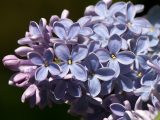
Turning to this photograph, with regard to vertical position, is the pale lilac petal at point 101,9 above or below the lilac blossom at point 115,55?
above

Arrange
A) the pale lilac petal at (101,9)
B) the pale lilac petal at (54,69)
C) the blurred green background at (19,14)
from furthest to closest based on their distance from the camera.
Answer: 1. the blurred green background at (19,14)
2. the pale lilac petal at (101,9)
3. the pale lilac petal at (54,69)

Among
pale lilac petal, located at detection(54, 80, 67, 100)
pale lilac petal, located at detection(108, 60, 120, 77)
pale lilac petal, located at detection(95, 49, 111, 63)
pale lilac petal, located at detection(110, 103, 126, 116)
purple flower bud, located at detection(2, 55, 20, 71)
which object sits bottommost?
pale lilac petal, located at detection(110, 103, 126, 116)

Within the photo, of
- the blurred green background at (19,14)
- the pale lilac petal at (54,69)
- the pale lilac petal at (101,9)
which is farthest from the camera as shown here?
the blurred green background at (19,14)

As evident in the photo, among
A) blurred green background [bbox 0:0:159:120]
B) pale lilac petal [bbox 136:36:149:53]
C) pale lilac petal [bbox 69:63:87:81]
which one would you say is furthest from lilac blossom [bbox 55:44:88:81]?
blurred green background [bbox 0:0:159:120]

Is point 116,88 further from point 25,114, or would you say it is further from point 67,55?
point 25,114

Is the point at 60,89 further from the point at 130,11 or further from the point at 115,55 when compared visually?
the point at 130,11

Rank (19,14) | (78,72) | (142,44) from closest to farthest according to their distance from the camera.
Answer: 1. (78,72)
2. (142,44)
3. (19,14)

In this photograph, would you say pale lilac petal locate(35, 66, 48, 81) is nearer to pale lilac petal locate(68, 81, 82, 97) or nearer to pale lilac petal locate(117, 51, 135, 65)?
pale lilac petal locate(68, 81, 82, 97)

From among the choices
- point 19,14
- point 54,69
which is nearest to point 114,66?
point 54,69

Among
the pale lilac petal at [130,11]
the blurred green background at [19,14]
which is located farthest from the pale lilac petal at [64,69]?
the blurred green background at [19,14]

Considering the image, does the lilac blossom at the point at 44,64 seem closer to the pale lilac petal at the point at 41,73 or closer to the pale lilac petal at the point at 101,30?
the pale lilac petal at the point at 41,73

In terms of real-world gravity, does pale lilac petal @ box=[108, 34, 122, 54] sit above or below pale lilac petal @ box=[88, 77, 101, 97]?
above
